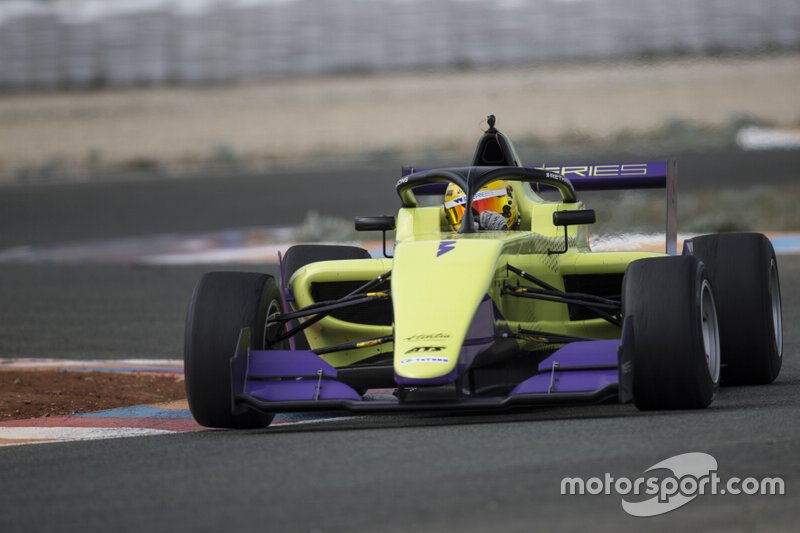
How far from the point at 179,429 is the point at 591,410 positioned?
240cm

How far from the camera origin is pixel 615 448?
688 centimetres

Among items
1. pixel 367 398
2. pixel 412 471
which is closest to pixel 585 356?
pixel 367 398

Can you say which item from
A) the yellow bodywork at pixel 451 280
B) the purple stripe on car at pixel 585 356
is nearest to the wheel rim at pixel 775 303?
the yellow bodywork at pixel 451 280

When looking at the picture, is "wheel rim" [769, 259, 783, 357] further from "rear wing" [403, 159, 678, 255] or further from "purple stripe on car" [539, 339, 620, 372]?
"purple stripe on car" [539, 339, 620, 372]

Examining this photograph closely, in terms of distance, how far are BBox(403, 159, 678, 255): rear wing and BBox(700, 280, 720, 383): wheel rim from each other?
182cm

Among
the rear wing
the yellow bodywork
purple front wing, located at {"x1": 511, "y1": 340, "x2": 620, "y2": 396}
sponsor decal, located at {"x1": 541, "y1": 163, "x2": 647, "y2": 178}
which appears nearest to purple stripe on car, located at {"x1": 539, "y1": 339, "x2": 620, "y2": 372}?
purple front wing, located at {"x1": 511, "y1": 340, "x2": 620, "y2": 396}

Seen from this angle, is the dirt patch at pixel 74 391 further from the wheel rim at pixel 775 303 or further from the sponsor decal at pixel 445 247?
the wheel rim at pixel 775 303

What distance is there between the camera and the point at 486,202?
10094mm

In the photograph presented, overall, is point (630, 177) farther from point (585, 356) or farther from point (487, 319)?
point (585, 356)

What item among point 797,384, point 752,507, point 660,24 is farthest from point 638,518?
point 660,24

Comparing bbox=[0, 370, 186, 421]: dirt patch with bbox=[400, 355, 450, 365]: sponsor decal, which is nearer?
bbox=[400, 355, 450, 365]: sponsor decal

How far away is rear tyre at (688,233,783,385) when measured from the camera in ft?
32.2
